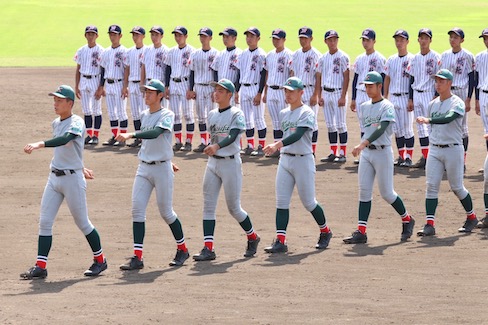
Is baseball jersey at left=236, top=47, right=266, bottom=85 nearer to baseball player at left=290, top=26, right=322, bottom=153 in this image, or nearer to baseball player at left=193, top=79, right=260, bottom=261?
baseball player at left=290, top=26, right=322, bottom=153

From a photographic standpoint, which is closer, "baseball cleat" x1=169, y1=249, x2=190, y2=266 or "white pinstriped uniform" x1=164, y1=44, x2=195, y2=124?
"baseball cleat" x1=169, y1=249, x2=190, y2=266

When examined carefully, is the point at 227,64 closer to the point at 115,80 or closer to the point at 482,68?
the point at 115,80

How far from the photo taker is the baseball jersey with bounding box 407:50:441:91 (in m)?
17.0

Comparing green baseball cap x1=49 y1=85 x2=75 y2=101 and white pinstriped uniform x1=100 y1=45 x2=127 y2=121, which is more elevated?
white pinstriped uniform x1=100 y1=45 x2=127 y2=121

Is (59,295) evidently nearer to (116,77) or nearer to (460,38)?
(460,38)

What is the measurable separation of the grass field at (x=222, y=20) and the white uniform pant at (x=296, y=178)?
24.0 meters

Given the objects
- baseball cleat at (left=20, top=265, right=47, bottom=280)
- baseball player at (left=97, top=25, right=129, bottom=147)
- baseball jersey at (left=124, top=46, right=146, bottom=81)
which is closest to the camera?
baseball cleat at (left=20, top=265, right=47, bottom=280)

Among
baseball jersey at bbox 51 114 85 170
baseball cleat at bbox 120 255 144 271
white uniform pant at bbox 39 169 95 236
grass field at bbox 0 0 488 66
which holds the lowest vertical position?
baseball cleat at bbox 120 255 144 271

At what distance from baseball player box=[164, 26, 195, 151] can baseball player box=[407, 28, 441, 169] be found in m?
4.16

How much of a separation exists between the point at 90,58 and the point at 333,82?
15.3ft

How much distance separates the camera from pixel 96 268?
1114 centimetres

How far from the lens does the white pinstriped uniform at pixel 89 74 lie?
20.1m

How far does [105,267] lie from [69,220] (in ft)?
9.03

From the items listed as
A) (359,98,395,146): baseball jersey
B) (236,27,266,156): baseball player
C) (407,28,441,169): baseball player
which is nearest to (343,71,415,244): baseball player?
(359,98,395,146): baseball jersey
